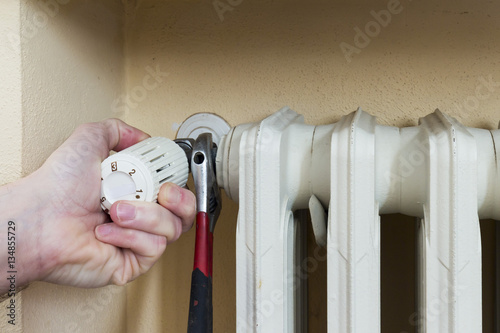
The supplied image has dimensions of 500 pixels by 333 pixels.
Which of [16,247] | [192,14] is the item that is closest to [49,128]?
[16,247]

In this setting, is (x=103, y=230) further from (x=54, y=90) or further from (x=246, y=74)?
(x=246, y=74)

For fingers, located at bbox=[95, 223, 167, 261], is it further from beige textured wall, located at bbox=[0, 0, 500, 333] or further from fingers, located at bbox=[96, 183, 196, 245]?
beige textured wall, located at bbox=[0, 0, 500, 333]

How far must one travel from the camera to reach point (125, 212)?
1.59 ft

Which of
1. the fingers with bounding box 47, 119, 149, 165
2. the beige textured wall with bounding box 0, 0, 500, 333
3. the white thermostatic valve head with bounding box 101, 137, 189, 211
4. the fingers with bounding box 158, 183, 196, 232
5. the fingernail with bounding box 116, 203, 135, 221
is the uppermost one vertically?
the beige textured wall with bounding box 0, 0, 500, 333

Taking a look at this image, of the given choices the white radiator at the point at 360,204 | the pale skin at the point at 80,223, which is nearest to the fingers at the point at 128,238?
the pale skin at the point at 80,223

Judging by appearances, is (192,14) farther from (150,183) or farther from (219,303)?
(219,303)

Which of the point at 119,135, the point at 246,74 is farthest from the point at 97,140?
the point at 246,74

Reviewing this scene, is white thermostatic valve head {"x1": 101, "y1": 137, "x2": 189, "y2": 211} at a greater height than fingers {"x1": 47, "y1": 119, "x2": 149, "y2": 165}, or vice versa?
fingers {"x1": 47, "y1": 119, "x2": 149, "y2": 165}

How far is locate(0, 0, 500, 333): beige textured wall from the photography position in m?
0.67

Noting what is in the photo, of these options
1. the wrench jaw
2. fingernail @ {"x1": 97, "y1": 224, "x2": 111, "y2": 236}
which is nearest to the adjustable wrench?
the wrench jaw

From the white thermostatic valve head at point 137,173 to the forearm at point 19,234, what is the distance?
3.0 inches

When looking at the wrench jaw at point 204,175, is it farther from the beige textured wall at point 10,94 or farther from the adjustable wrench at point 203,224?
the beige textured wall at point 10,94

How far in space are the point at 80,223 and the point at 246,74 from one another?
0.36 metres

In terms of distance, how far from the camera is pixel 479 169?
0.50 m
